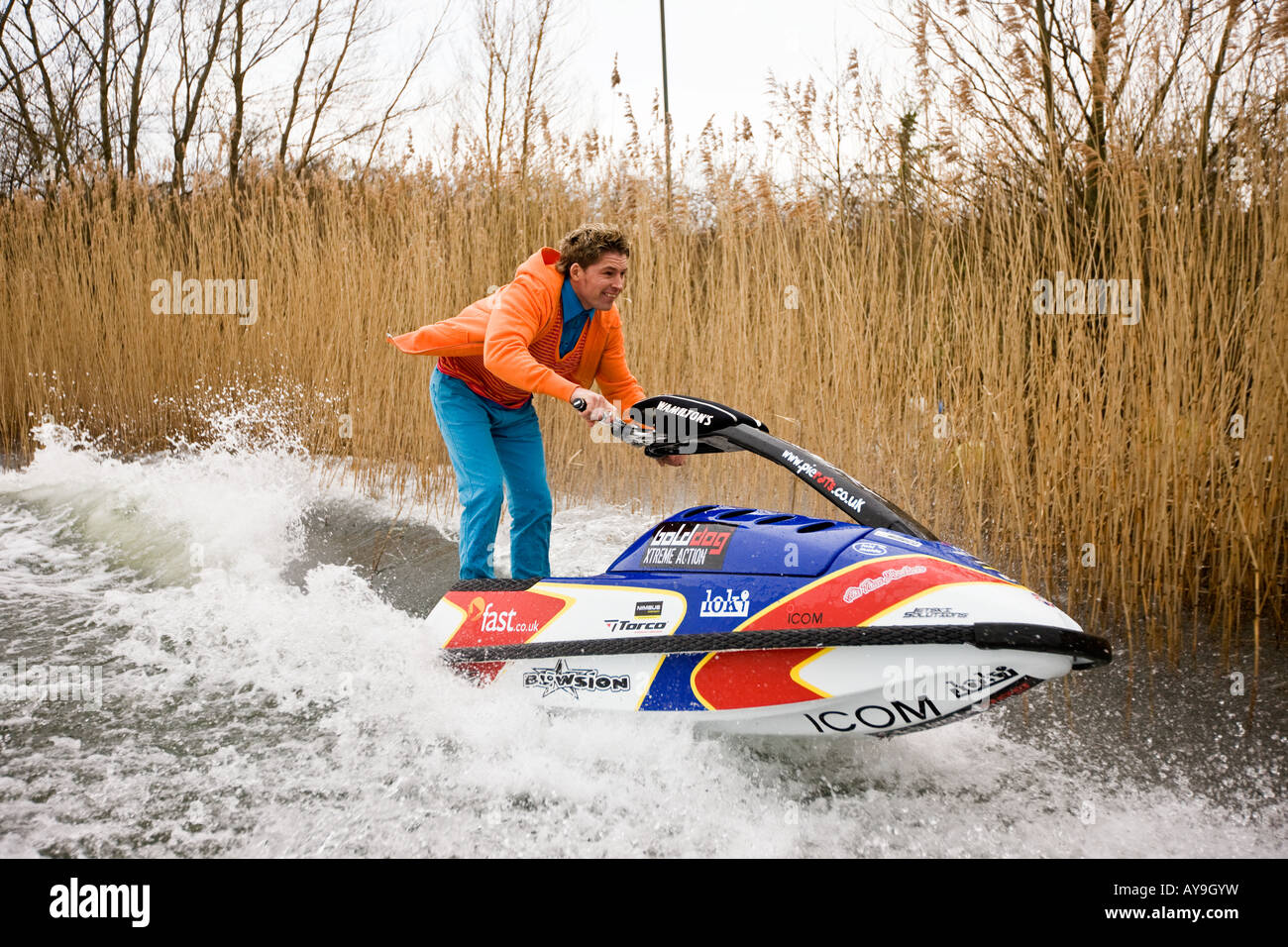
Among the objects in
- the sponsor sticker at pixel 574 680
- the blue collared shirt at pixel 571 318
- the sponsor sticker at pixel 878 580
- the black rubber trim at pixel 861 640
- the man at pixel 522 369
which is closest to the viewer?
the black rubber trim at pixel 861 640

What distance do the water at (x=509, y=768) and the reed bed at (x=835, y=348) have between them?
57 centimetres

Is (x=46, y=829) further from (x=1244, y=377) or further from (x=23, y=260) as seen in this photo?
(x=23, y=260)

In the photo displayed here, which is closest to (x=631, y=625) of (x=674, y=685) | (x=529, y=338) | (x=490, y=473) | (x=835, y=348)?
(x=674, y=685)

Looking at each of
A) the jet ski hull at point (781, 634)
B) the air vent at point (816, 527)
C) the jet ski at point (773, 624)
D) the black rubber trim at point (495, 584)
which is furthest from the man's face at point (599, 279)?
the air vent at point (816, 527)

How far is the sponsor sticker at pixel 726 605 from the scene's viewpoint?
2.55 meters

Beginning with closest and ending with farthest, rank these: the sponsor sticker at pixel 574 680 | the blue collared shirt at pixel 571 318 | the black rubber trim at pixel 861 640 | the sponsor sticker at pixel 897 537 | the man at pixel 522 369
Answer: the black rubber trim at pixel 861 640
the sponsor sticker at pixel 897 537
the sponsor sticker at pixel 574 680
the man at pixel 522 369
the blue collared shirt at pixel 571 318

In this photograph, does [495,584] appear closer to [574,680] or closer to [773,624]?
[574,680]

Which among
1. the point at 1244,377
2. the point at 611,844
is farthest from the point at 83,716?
the point at 1244,377

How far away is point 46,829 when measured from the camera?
7.96ft

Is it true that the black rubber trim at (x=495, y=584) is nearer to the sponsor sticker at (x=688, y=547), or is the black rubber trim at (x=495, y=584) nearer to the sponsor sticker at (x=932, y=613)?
the sponsor sticker at (x=688, y=547)

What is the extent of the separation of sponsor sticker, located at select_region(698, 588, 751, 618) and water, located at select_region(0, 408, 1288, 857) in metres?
0.40

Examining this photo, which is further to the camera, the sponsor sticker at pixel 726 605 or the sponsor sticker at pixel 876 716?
the sponsor sticker at pixel 726 605

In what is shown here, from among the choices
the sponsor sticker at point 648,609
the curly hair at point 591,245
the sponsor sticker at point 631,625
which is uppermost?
the curly hair at point 591,245

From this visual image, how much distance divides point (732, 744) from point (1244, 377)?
220 centimetres
